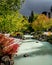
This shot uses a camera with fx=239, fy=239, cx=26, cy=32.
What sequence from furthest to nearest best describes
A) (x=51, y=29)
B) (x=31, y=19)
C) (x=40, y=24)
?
1. (x=31, y=19)
2. (x=51, y=29)
3. (x=40, y=24)

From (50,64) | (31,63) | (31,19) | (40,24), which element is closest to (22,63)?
(31,63)

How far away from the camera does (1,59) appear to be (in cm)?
1977

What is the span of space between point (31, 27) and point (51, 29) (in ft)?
25.9

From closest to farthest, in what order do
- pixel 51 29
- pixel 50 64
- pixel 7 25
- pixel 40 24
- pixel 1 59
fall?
pixel 1 59 → pixel 50 64 → pixel 7 25 → pixel 40 24 → pixel 51 29

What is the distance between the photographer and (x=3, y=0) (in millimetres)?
20688

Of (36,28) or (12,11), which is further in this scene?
(36,28)

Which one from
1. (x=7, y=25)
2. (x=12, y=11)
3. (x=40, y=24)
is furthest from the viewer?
(x=40, y=24)

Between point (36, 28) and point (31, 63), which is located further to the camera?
point (36, 28)

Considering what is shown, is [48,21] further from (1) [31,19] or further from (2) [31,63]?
(2) [31,63]

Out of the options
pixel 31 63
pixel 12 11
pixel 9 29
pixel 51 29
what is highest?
pixel 12 11

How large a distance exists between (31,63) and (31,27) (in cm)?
7034

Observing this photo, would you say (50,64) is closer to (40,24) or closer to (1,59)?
(1,59)

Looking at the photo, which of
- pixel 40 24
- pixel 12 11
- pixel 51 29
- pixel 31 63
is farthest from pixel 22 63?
pixel 51 29

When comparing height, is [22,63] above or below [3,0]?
below
